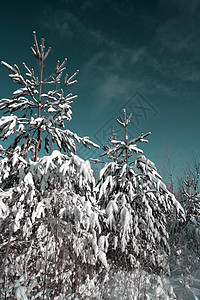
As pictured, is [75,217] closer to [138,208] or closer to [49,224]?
[49,224]

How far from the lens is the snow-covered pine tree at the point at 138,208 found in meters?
4.61

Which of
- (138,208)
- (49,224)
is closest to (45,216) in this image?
(49,224)

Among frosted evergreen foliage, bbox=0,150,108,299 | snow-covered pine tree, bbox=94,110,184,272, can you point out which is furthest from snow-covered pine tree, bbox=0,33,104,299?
snow-covered pine tree, bbox=94,110,184,272

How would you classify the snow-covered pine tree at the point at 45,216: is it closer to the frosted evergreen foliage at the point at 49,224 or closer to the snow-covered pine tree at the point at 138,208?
the frosted evergreen foliage at the point at 49,224

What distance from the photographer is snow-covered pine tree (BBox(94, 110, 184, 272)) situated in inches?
181

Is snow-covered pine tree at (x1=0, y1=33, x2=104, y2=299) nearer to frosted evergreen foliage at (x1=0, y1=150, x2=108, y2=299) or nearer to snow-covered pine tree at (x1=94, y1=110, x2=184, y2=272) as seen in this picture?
frosted evergreen foliage at (x1=0, y1=150, x2=108, y2=299)

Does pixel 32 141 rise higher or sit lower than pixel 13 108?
lower

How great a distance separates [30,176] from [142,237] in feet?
12.0

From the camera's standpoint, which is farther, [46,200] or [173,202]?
[173,202]

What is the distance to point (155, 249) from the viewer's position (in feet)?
16.8

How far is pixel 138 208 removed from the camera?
5.43 meters

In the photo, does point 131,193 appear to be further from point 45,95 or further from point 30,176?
point 45,95

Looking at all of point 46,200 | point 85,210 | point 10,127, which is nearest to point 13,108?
point 10,127

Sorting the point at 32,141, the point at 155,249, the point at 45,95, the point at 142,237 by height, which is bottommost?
the point at 155,249
